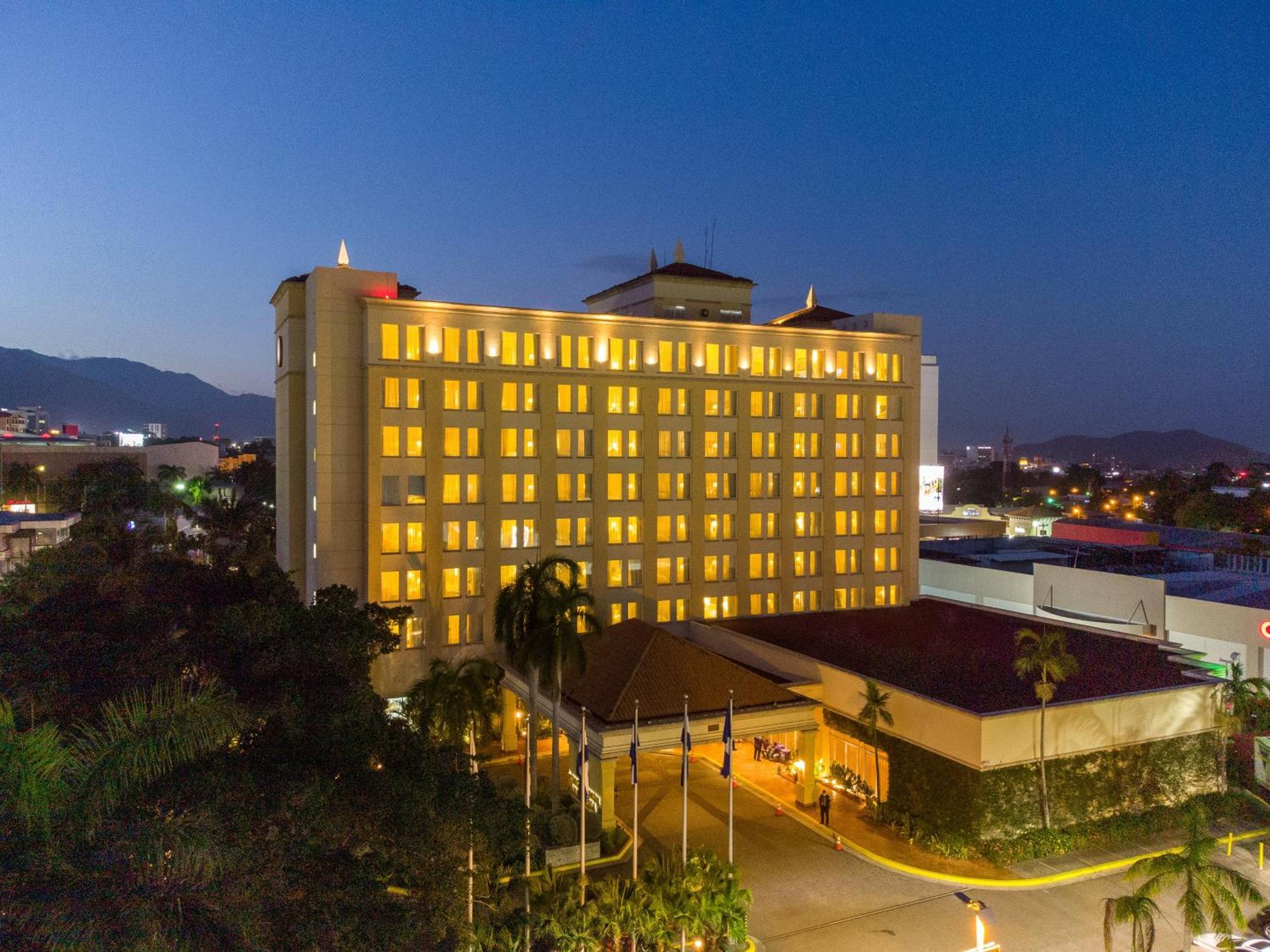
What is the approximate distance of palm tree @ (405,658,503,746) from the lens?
117ft

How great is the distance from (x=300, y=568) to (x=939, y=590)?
5122cm

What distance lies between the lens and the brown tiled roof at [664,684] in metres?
34.5

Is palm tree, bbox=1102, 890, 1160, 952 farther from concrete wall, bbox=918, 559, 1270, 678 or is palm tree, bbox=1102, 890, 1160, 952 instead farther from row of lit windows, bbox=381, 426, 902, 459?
row of lit windows, bbox=381, 426, 902, 459

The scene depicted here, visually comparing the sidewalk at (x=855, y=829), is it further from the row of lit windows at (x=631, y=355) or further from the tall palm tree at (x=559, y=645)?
the row of lit windows at (x=631, y=355)

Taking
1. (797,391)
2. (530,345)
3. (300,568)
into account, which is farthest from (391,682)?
(797,391)

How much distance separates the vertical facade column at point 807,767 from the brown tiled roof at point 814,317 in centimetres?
3810

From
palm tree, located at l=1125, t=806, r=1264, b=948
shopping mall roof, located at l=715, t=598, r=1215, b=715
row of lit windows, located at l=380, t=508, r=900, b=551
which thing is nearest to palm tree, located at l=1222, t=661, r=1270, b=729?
shopping mall roof, located at l=715, t=598, r=1215, b=715

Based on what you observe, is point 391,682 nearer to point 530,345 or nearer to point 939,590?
point 530,345

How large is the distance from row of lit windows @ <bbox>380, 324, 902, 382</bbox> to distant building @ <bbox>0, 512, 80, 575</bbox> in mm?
50191

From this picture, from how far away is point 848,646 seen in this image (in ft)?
143

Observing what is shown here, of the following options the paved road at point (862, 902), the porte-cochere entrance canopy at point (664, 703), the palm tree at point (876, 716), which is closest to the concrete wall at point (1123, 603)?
the paved road at point (862, 902)

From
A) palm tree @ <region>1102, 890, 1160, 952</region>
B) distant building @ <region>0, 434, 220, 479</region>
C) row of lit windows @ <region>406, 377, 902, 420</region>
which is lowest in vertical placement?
palm tree @ <region>1102, 890, 1160, 952</region>

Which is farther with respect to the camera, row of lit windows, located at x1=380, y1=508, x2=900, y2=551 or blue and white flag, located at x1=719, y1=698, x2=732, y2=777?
row of lit windows, located at x1=380, y1=508, x2=900, y2=551

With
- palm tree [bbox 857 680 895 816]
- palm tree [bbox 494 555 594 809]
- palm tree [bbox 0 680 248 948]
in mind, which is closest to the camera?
palm tree [bbox 0 680 248 948]
